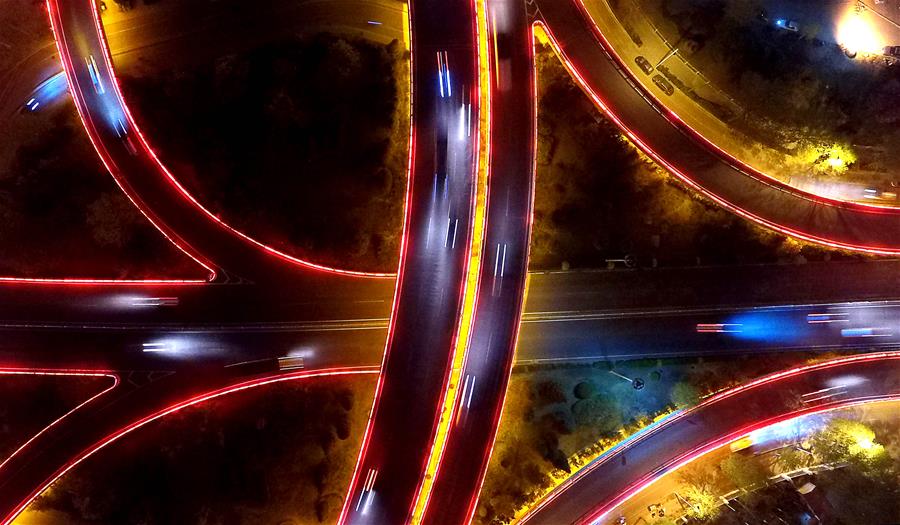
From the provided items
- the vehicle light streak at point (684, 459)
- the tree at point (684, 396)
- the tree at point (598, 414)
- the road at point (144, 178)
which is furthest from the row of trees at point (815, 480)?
the road at point (144, 178)

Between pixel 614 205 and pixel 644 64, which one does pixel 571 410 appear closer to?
pixel 614 205

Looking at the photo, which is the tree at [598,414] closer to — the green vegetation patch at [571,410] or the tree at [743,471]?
the green vegetation patch at [571,410]

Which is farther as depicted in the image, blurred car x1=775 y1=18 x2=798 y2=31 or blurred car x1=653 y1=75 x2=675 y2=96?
blurred car x1=775 y1=18 x2=798 y2=31

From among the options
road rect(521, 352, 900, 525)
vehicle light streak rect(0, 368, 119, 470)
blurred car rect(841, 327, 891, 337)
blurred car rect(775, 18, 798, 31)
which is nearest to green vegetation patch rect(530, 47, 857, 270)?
blurred car rect(841, 327, 891, 337)

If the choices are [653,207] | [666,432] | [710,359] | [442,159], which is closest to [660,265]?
[653,207]

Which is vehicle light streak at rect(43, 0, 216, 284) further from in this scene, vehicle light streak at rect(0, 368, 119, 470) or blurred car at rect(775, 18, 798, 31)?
blurred car at rect(775, 18, 798, 31)
